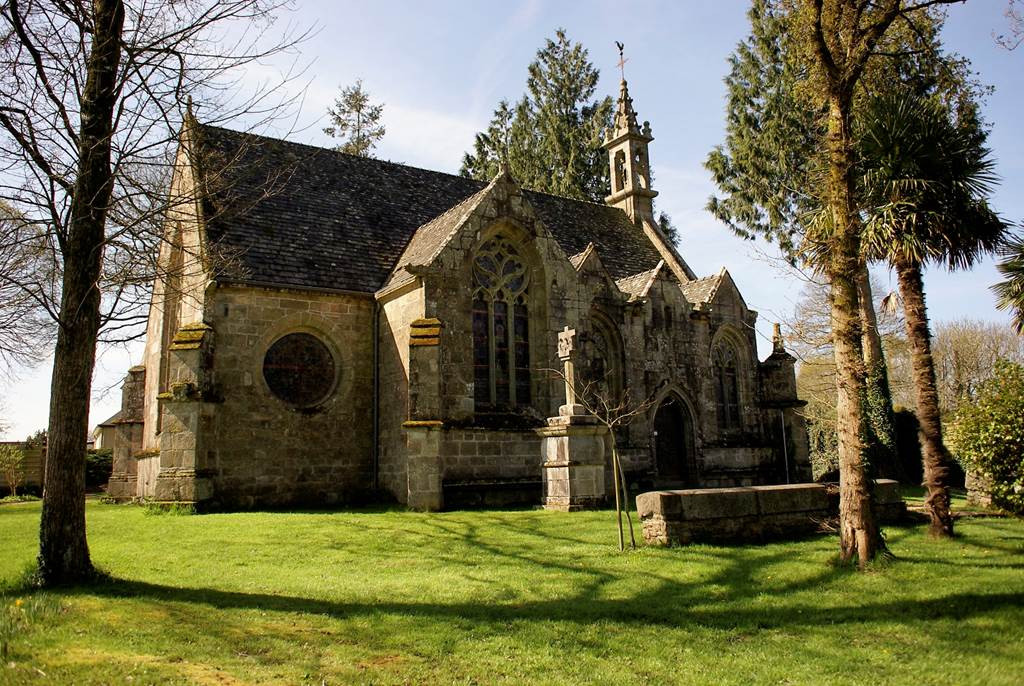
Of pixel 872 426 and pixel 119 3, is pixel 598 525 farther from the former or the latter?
pixel 872 426

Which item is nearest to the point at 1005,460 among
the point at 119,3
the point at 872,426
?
the point at 872,426

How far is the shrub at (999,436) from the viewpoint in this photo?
39.9 feet

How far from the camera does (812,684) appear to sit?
555cm

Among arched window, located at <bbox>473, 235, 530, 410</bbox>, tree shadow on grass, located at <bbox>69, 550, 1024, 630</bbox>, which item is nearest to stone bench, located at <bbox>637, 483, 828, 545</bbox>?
tree shadow on grass, located at <bbox>69, 550, 1024, 630</bbox>


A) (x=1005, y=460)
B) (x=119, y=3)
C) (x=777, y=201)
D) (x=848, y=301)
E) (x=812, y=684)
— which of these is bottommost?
(x=812, y=684)

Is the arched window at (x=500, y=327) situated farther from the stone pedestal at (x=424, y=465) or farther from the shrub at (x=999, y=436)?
the shrub at (x=999, y=436)

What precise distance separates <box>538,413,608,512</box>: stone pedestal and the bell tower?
16451mm

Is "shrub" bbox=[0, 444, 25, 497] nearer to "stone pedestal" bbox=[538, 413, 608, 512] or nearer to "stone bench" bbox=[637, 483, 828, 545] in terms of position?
"stone pedestal" bbox=[538, 413, 608, 512]

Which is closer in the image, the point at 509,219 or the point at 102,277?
the point at 102,277

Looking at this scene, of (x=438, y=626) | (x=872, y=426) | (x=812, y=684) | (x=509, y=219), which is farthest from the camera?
(x=872, y=426)

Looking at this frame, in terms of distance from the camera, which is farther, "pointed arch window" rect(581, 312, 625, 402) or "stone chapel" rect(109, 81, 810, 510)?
"pointed arch window" rect(581, 312, 625, 402)

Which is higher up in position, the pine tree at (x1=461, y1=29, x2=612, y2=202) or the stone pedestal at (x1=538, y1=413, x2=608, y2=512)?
the pine tree at (x1=461, y1=29, x2=612, y2=202)

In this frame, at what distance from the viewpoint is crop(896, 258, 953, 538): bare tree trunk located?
10.8 metres

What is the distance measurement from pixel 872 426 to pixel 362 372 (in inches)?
691
